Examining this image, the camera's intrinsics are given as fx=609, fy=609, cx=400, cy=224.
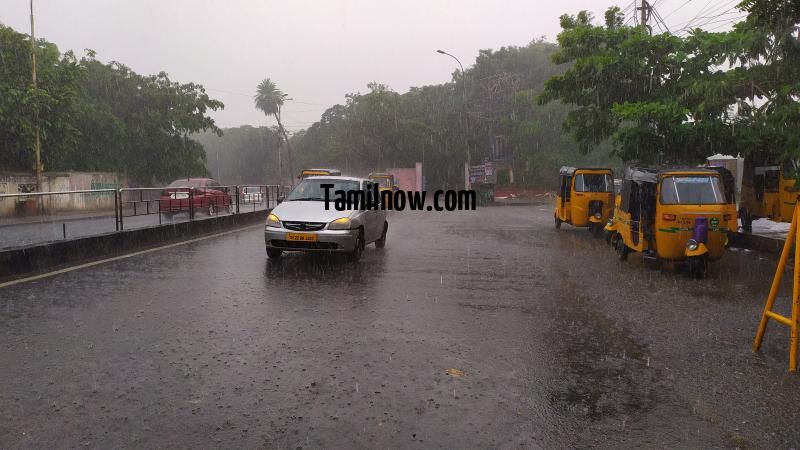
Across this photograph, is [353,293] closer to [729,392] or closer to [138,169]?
[729,392]

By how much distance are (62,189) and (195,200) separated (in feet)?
56.5

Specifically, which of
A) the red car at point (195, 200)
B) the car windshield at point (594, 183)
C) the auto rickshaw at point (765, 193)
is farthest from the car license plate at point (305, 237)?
the auto rickshaw at point (765, 193)

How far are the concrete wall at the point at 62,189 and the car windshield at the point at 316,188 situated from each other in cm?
386

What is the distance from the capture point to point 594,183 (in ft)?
56.3

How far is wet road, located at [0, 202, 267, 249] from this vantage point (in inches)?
374

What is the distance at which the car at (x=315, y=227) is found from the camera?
32.8 feet

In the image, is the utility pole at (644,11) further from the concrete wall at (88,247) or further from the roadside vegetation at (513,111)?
the concrete wall at (88,247)

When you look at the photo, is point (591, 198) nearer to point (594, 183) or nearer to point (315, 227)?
point (594, 183)

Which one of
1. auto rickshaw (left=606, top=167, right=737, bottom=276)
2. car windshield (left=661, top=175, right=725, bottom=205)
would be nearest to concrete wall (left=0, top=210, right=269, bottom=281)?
auto rickshaw (left=606, top=167, right=737, bottom=276)

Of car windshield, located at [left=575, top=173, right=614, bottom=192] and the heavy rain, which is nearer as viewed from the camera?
the heavy rain

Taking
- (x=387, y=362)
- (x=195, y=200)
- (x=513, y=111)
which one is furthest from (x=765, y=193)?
(x=513, y=111)

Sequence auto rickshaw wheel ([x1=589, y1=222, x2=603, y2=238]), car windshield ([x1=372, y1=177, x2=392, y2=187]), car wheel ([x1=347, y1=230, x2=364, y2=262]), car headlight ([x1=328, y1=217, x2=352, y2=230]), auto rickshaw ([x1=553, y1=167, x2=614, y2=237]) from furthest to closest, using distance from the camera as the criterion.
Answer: car windshield ([x1=372, y1=177, x2=392, y2=187]) → auto rickshaw ([x1=553, y1=167, x2=614, y2=237]) → auto rickshaw wheel ([x1=589, y1=222, x2=603, y2=238]) → car wheel ([x1=347, y1=230, x2=364, y2=262]) → car headlight ([x1=328, y1=217, x2=352, y2=230])

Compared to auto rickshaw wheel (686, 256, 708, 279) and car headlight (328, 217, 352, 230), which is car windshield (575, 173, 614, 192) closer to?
auto rickshaw wheel (686, 256, 708, 279)

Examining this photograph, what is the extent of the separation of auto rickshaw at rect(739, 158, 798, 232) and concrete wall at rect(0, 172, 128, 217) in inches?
597
